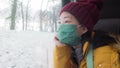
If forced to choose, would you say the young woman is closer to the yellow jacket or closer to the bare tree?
the yellow jacket

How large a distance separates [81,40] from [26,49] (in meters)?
0.88

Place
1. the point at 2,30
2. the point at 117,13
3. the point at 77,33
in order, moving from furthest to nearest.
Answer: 1. the point at 2,30
2. the point at 117,13
3. the point at 77,33

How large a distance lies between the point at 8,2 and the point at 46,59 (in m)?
0.49

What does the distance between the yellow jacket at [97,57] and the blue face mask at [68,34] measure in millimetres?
30

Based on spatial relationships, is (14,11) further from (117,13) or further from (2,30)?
(117,13)

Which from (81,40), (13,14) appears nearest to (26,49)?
(13,14)

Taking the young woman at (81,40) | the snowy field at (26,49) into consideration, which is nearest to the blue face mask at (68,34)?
the young woman at (81,40)

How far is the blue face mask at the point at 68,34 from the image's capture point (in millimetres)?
834

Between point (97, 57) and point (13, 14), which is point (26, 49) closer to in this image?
point (13, 14)

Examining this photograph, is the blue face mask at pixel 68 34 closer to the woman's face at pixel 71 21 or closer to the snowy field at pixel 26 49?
the woman's face at pixel 71 21

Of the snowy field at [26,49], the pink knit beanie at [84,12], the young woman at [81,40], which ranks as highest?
the pink knit beanie at [84,12]

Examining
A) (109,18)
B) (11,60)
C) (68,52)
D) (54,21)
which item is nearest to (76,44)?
(68,52)

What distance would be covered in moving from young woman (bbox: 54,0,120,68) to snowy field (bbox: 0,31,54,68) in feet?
2.59

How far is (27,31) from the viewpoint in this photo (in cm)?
165
